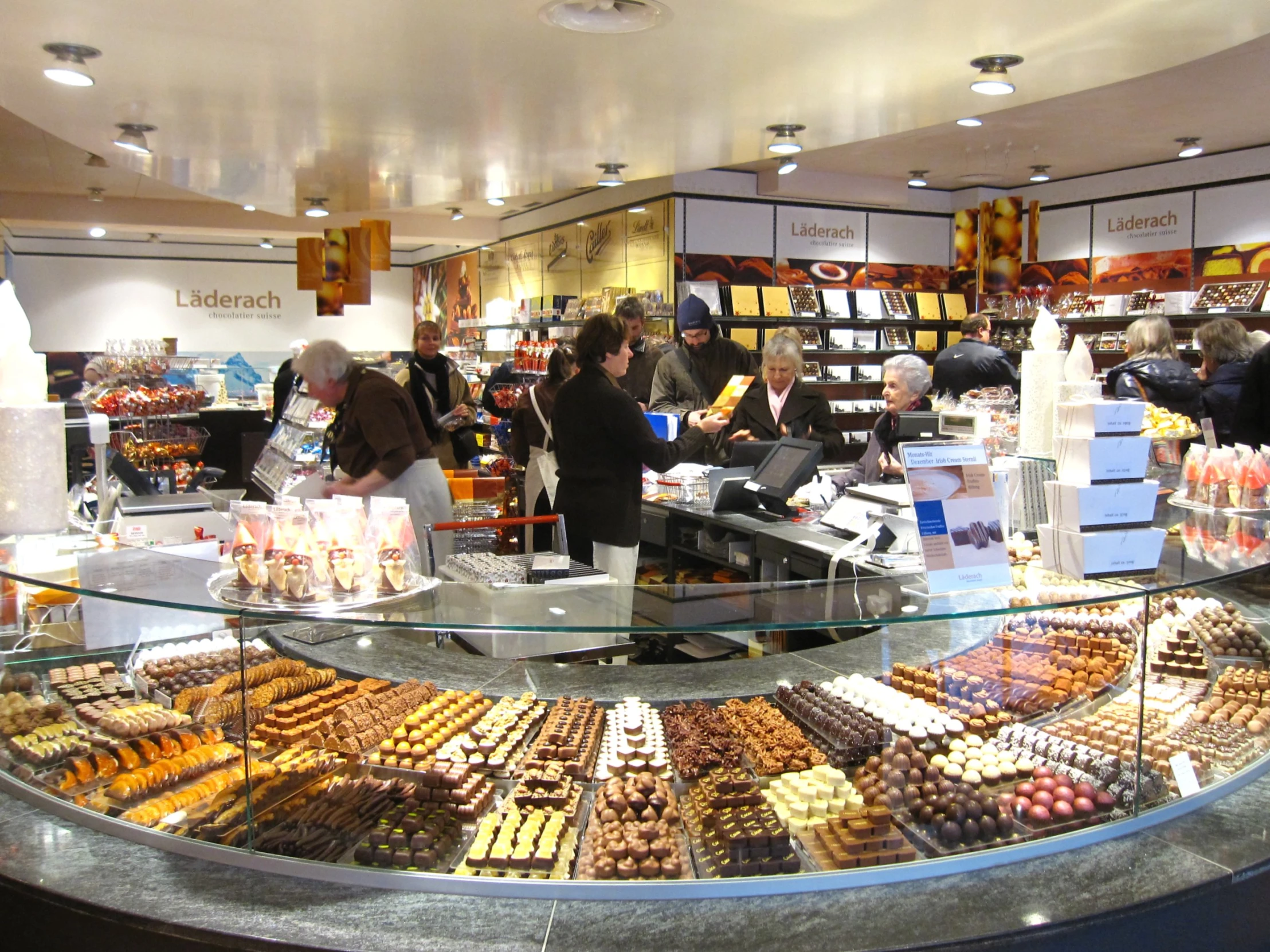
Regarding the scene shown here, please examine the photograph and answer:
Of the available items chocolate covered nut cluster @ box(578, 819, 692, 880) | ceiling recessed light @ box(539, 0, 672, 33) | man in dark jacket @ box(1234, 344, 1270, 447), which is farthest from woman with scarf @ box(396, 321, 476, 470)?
chocolate covered nut cluster @ box(578, 819, 692, 880)

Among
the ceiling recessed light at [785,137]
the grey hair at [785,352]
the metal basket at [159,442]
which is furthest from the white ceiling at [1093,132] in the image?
the metal basket at [159,442]

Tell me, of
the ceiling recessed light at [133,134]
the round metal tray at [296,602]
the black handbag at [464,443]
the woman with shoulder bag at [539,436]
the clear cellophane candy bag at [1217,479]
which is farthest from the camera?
the black handbag at [464,443]

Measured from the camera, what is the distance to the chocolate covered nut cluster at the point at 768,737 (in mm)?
2367

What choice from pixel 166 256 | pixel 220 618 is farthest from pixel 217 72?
pixel 166 256

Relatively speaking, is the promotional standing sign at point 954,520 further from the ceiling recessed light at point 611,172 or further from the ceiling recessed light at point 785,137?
the ceiling recessed light at point 611,172

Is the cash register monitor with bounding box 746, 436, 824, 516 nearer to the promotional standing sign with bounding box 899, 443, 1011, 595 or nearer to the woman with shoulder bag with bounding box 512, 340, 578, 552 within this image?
the woman with shoulder bag with bounding box 512, 340, 578, 552

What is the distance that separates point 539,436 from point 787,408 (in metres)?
1.62

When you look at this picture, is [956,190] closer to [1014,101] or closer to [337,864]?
[1014,101]

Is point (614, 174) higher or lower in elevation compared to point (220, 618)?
higher

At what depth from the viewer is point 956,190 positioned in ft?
39.0

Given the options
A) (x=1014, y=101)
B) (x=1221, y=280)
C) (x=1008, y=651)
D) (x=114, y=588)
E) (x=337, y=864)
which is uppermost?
(x=1014, y=101)

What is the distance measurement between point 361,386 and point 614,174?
→ 425 centimetres

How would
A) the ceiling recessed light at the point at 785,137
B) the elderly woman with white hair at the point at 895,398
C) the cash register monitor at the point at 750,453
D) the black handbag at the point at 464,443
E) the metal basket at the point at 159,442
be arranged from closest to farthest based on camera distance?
the elderly woman with white hair at the point at 895,398 < the cash register monitor at the point at 750,453 < the ceiling recessed light at the point at 785,137 < the metal basket at the point at 159,442 < the black handbag at the point at 464,443

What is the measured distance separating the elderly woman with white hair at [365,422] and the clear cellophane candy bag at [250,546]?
1859 mm
